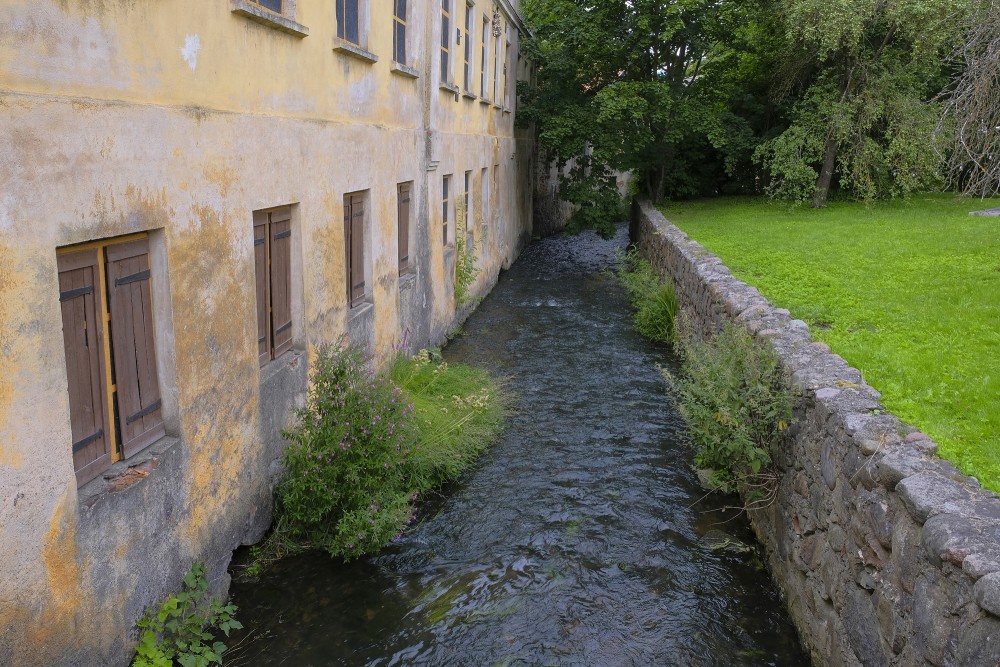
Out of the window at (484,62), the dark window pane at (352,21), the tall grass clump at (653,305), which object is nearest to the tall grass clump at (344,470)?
the dark window pane at (352,21)

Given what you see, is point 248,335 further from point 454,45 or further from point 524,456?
point 454,45

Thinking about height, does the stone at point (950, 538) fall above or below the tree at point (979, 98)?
below

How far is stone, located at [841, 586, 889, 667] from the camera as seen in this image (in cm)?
425

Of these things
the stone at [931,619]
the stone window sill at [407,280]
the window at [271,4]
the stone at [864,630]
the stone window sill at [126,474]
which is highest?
the window at [271,4]

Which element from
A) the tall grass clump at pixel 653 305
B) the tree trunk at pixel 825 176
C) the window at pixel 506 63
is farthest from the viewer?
the window at pixel 506 63

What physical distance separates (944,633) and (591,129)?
18.0m

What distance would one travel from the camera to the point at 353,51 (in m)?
7.76

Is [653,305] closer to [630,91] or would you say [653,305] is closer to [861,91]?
[861,91]

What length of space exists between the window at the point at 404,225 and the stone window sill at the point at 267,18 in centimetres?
391

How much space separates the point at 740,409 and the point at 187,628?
4285 mm

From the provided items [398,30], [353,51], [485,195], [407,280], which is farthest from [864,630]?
[485,195]

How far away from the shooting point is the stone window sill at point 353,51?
744cm

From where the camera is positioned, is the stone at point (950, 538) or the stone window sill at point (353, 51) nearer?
the stone at point (950, 538)

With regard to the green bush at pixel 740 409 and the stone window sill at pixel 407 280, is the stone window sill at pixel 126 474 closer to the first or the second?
the green bush at pixel 740 409
